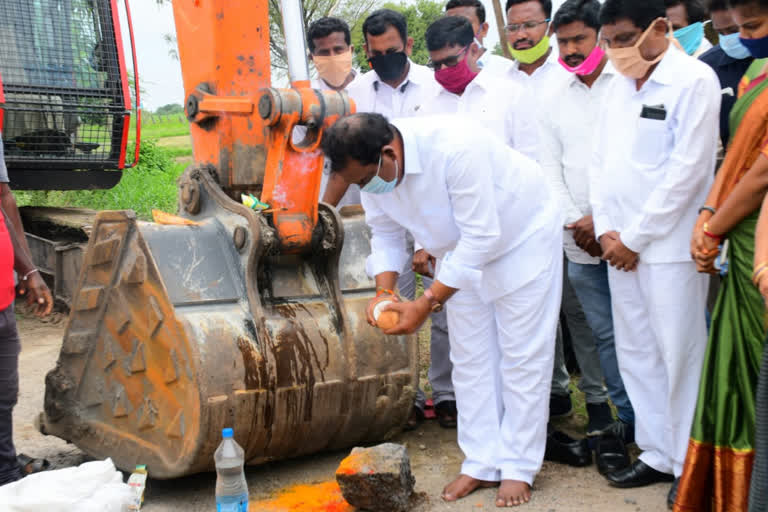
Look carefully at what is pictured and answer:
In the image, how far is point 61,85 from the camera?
686 centimetres

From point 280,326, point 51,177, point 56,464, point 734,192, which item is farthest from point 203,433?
point 51,177

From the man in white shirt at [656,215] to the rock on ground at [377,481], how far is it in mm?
917

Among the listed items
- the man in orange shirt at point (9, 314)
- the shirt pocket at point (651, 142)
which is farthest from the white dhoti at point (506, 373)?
the man in orange shirt at point (9, 314)

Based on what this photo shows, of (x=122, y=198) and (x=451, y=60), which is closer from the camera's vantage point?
(x=451, y=60)

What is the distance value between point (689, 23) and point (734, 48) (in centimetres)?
70

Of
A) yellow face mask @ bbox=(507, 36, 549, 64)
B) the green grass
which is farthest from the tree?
yellow face mask @ bbox=(507, 36, 549, 64)

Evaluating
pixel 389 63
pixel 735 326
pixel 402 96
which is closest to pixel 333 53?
pixel 389 63

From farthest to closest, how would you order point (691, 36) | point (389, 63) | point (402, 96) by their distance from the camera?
point (402, 96), point (389, 63), point (691, 36)

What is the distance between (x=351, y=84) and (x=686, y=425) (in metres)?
2.52

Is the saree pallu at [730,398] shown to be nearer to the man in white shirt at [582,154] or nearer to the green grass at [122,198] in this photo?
the man in white shirt at [582,154]

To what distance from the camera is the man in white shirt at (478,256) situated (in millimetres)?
3105

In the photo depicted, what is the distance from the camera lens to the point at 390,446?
3.50m

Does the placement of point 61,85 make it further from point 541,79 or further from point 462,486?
point 462,486

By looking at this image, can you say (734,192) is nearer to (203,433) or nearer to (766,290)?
(766,290)
